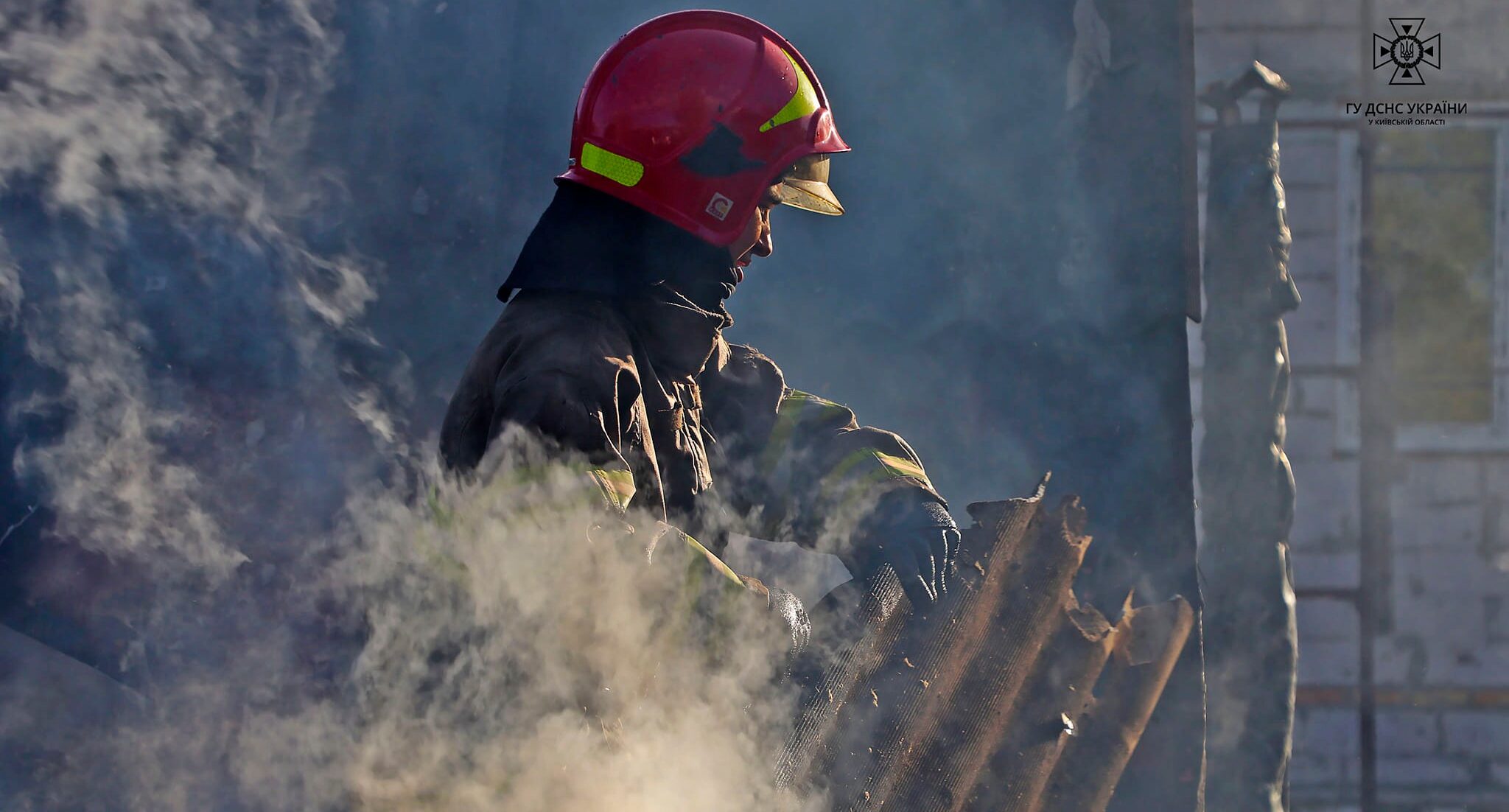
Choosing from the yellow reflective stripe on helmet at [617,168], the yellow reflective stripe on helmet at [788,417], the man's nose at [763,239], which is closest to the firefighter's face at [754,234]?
the man's nose at [763,239]

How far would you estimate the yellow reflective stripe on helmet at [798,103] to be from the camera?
2164 mm

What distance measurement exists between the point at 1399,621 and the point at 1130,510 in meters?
1.81

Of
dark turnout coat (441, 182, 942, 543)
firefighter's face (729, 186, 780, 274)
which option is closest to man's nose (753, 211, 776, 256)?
firefighter's face (729, 186, 780, 274)

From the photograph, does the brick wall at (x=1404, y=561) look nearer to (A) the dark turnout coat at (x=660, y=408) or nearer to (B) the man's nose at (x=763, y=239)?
(A) the dark turnout coat at (x=660, y=408)

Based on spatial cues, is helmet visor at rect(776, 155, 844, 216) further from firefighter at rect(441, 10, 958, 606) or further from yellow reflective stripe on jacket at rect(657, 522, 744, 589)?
yellow reflective stripe on jacket at rect(657, 522, 744, 589)

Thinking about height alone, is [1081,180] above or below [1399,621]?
above

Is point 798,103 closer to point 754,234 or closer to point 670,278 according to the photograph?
point 754,234

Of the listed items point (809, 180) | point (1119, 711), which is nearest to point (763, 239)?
point (809, 180)

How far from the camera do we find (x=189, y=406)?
3.10 meters

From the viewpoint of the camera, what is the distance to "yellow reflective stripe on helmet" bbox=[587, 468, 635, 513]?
1.69 meters

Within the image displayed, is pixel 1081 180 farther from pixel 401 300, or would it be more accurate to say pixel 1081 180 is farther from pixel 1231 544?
pixel 401 300

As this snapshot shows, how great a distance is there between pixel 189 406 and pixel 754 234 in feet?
6.72

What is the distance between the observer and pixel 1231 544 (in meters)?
3.65

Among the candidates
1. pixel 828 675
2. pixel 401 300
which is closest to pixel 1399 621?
pixel 828 675
